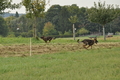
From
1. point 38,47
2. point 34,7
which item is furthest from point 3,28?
point 38,47

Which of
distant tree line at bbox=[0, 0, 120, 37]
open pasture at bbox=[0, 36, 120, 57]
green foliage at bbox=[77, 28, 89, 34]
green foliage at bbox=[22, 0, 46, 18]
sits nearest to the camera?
open pasture at bbox=[0, 36, 120, 57]

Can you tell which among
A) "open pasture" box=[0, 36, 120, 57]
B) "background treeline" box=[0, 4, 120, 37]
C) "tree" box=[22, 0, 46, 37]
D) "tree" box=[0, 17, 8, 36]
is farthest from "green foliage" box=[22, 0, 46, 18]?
"tree" box=[0, 17, 8, 36]

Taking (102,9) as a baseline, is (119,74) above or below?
below

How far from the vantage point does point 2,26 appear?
97.2m

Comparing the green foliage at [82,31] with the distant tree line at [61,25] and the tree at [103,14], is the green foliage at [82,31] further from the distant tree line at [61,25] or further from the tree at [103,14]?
the tree at [103,14]

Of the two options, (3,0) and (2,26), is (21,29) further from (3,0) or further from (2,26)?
(3,0)

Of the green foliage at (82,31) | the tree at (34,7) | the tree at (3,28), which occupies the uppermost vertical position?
the tree at (34,7)

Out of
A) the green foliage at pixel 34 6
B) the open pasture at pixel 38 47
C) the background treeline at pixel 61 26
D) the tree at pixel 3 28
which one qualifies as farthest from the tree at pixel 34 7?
the tree at pixel 3 28

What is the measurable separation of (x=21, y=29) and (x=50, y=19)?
15.0 m

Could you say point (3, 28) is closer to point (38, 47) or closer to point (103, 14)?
point (103, 14)

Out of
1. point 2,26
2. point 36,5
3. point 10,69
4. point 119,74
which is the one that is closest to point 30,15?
point 36,5

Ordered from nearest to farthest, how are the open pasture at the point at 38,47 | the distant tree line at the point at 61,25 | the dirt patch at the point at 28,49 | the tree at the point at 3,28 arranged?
the dirt patch at the point at 28,49 < the open pasture at the point at 38,47 < the distant tree line at the point at 61,25 < the tree at the point at 3,28

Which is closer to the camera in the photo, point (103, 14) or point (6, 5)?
point (6, 5)

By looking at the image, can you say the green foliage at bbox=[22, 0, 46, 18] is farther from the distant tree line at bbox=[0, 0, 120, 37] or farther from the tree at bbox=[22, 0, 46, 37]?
the distant tree line at bbox=[0, 0, 120, 37]
